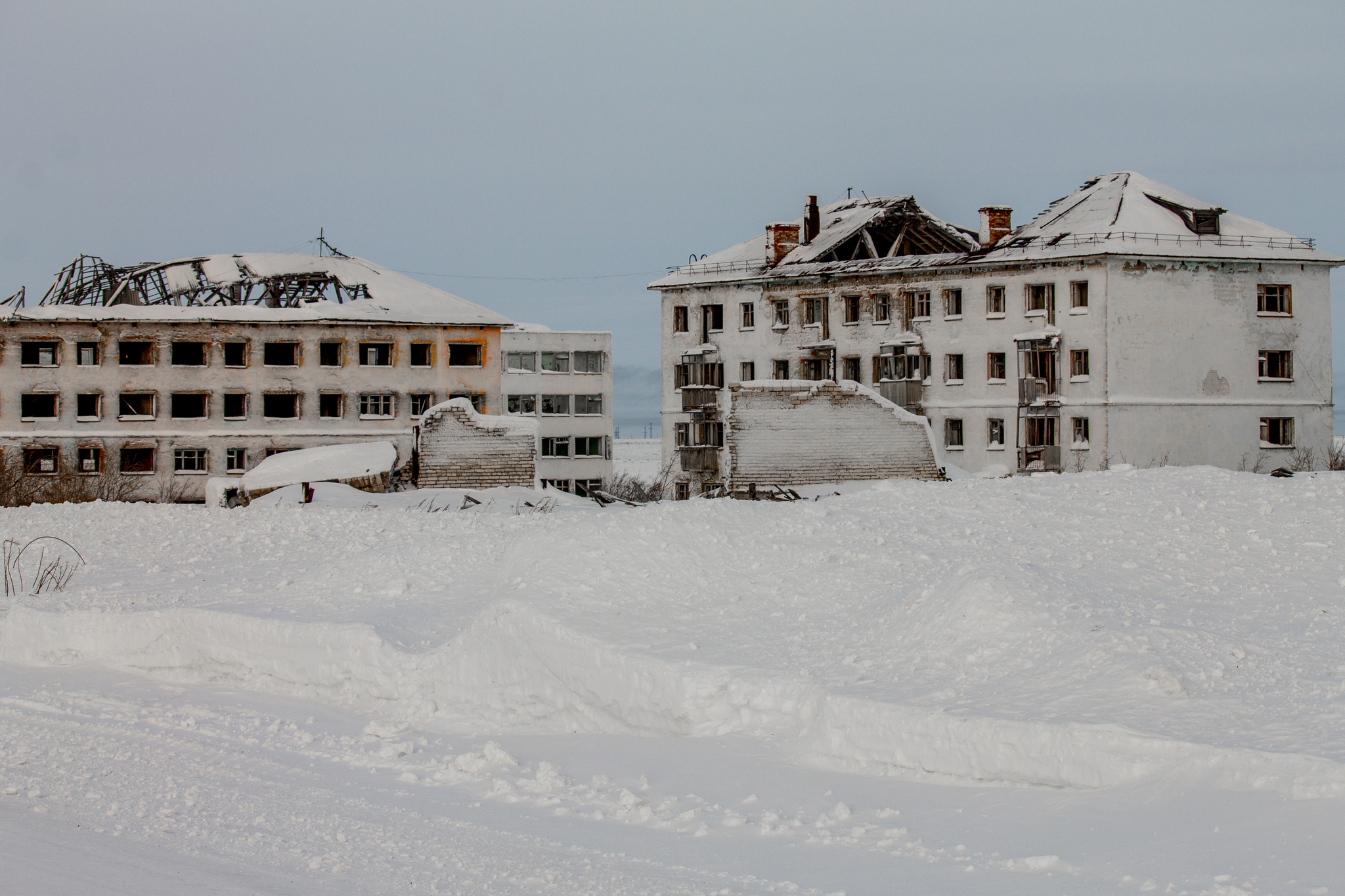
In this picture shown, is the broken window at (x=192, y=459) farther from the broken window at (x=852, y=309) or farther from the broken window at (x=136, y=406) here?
the broken window at (x=852, y=309)

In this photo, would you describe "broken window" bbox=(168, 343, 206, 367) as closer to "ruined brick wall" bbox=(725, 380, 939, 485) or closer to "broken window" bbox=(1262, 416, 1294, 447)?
"ruined brick wall" bbox=(725, 380, 939, 485)

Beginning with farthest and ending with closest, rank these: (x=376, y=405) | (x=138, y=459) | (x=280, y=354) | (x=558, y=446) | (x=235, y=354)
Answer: (x=558, y=446), (x=376, y=405), (x=280, y=354), (x=235, y=354), (x=138, y=459)

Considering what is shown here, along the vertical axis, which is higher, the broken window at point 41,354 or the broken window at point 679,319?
the broken window at point 679,319

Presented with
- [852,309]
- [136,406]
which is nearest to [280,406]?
[136,406]

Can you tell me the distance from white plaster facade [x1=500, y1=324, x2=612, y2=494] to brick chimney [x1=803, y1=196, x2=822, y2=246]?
67.4 feet

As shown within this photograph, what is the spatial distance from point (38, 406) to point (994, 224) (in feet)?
129

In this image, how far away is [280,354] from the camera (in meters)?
54.5

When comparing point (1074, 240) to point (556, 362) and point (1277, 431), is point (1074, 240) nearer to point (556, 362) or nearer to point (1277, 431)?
point (1277, 431)

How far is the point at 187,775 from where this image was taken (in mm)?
10359

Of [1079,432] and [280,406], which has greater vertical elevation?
[280,406]

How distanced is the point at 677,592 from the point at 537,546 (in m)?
2.33

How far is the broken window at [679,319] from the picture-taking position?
57.4 m

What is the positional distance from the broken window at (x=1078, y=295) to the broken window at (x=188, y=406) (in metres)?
35.2

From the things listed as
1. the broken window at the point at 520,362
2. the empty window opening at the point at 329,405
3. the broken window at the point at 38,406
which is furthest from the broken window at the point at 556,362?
the broken window at the point at 38,406
